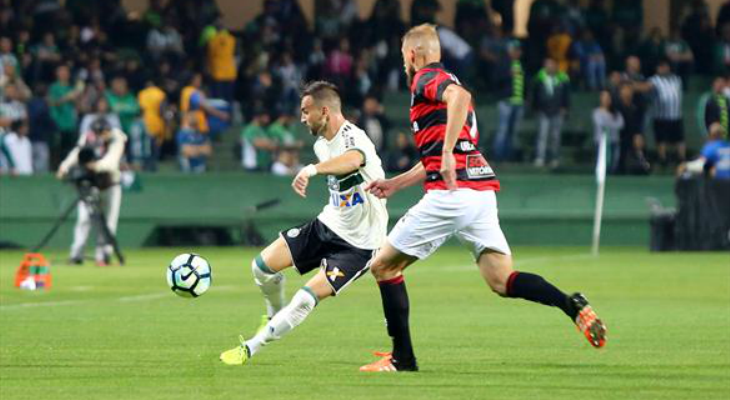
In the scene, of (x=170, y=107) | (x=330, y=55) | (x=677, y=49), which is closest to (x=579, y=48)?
(x=677, y=49)

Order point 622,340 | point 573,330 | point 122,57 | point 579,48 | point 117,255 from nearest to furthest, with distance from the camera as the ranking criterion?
point 622,340 < point 573,330 < point 117,255 < point 122,57 < point 579,48

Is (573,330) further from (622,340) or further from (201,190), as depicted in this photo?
(201,190)

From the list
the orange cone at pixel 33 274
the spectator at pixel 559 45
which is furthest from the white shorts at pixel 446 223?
the spectator at pixel 559 45

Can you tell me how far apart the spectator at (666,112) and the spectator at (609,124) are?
4.43ft

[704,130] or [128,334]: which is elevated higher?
Answer: [128,334]

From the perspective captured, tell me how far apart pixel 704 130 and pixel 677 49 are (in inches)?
149

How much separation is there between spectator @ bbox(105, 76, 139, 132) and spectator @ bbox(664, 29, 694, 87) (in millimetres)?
12562

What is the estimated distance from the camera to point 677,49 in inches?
1533

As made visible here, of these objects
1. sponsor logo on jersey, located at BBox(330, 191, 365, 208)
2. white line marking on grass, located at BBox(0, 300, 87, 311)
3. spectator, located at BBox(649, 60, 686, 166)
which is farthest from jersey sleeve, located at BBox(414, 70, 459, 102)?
spectator, located at BBox(649, 60, 686, 166)

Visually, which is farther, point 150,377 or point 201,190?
point 201,190

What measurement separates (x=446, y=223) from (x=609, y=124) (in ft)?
79.2

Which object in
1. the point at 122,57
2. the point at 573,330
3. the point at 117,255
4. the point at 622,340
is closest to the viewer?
the point at 622,340

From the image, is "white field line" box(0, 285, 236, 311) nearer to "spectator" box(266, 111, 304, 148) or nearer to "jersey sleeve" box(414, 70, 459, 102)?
"jersey sleeve" box(414, 70, 459, 102)

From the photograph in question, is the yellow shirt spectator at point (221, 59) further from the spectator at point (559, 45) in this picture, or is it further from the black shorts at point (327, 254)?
the black shorts at point (327, 254)
